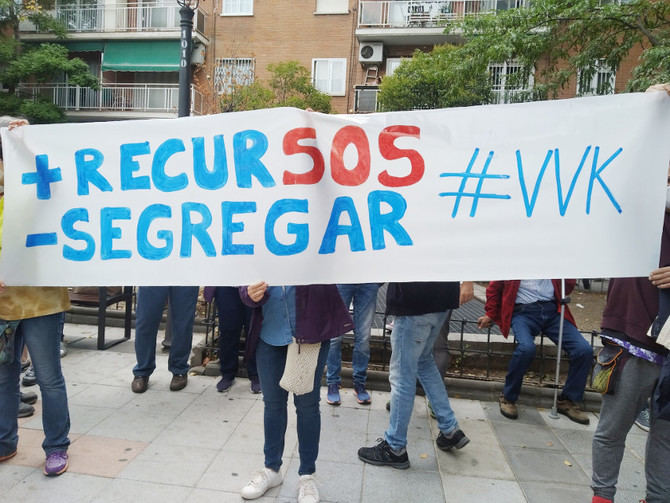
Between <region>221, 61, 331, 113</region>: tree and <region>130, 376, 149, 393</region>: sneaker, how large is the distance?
418 inches

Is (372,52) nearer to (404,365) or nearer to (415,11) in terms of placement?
(415,11)

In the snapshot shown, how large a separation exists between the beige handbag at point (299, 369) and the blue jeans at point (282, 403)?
3.4 inches

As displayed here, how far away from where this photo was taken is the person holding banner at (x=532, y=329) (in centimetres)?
388

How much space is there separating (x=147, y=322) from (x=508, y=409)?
319 centimetres

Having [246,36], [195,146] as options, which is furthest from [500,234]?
[246,36]

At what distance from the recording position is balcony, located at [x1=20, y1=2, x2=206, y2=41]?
18.8 m

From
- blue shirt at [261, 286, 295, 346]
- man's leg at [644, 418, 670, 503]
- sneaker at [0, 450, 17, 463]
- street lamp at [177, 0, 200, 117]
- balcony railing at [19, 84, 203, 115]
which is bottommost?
sneaker at [0, 450, 17, 463]

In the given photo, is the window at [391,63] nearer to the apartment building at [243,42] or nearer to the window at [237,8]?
the apartment building at [243,42]

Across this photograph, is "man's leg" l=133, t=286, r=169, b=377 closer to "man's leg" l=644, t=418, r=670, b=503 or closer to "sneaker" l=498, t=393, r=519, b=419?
"sneaker" l=498, t=393, r=519, b=419

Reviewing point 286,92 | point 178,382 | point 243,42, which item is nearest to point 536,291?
point 178,382

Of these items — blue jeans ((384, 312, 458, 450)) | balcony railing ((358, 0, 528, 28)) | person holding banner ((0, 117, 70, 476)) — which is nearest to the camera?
A: person holding banner ((0, 117, 70, 476))

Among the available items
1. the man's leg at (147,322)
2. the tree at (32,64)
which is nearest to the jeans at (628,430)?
the man's leg at (147,322)

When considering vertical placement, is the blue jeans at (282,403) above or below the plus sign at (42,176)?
below

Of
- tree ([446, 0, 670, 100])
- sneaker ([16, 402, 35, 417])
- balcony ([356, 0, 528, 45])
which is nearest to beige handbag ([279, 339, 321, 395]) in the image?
sneaker ([16, 402, 35, 417])
